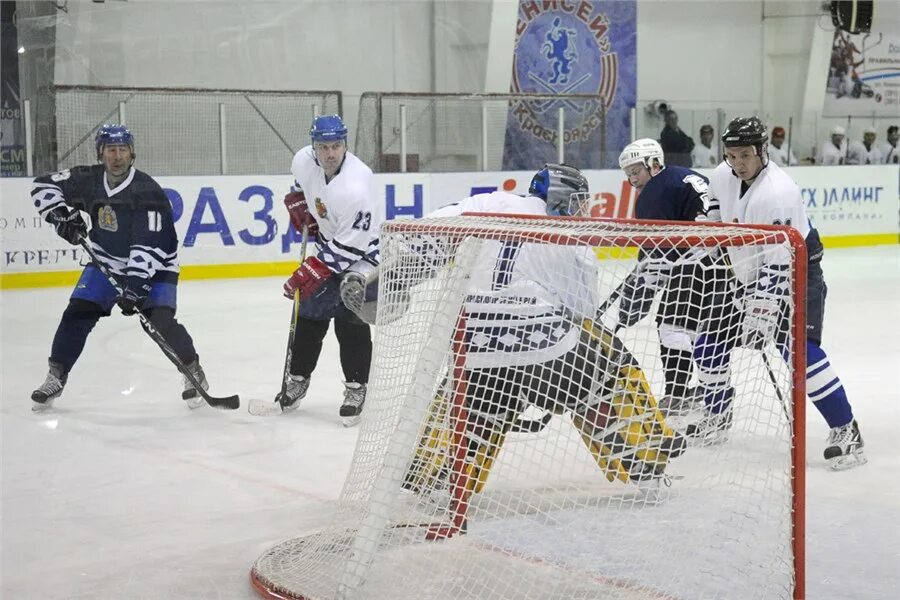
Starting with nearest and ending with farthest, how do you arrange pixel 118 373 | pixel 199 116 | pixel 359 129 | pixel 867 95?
pixel 118 373, pixel 199 116, pixel 359 129, pixel 867 95

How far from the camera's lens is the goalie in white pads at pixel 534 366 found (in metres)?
2.71

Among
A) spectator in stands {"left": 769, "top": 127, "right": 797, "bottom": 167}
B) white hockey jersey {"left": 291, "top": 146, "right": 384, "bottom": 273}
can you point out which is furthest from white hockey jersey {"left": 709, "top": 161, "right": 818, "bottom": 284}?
spectator in stands {"left": 769, "top": 127, "right": 797, "bottom": 167}

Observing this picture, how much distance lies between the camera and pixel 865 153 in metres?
11.9

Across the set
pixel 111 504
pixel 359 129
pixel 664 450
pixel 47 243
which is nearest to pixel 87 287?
pixel 111 504

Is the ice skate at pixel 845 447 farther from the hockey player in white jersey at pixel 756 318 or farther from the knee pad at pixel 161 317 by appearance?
the knee pad at pixel 161 317

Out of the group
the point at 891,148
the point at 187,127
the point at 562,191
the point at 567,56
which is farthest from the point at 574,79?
the point at 562,191

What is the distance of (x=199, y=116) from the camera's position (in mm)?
9484

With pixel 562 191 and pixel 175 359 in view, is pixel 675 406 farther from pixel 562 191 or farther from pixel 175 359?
A: pixel 175 359

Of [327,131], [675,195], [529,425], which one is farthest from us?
[327,131]

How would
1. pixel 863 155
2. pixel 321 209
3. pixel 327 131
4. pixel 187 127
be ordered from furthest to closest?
pixel 863 155 < pixel 187 127 < pixel 321 209 < pixel 327 131

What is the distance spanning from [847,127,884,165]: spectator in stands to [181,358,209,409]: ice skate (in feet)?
28.5

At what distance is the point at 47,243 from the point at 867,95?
9.50m

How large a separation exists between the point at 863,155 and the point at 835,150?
0.84 feet

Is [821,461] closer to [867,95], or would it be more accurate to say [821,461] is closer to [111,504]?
[111,504]
